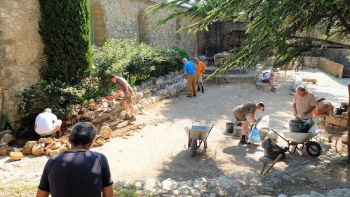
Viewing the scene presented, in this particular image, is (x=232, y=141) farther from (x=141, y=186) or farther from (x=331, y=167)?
(x=141, y=186)

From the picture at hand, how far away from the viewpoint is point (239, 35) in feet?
86.0

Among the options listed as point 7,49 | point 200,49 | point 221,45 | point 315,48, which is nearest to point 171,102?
point 7,49

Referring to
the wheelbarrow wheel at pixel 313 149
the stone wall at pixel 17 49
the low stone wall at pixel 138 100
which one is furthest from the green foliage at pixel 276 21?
the stone wall at pixel 17 49

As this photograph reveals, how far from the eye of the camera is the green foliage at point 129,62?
10602mm

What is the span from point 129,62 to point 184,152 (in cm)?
534

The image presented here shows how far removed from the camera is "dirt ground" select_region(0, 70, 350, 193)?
641cm

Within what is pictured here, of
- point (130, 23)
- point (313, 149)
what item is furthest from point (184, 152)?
point (130, 23)

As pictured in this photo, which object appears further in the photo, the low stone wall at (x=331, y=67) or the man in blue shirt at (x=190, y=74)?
the low stone wall at (x=331, y=67)

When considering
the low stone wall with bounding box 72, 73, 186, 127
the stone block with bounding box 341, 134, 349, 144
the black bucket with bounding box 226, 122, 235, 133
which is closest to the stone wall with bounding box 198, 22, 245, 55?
the low stone wall with bounding box 72, 73, 186, 127

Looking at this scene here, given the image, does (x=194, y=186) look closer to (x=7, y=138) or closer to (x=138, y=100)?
(x=7, y=138)

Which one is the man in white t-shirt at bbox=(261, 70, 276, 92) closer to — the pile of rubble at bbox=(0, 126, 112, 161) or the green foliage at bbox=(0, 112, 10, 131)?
the pile of rubble at bbox=(0, 126, 112, 161)

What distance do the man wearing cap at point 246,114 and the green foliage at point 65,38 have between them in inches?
182

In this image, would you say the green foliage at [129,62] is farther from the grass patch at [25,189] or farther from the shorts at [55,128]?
the grass patch at [25,189]

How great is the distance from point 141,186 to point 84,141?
8.70 ft
